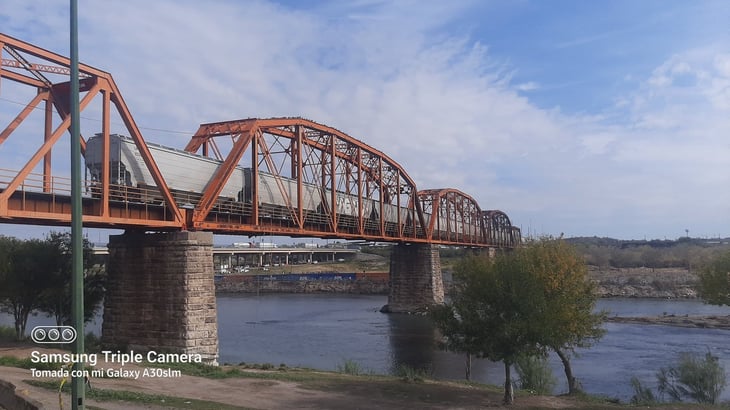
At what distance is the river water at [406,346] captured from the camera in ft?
108

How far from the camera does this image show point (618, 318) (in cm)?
5906

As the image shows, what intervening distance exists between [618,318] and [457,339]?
44472mm

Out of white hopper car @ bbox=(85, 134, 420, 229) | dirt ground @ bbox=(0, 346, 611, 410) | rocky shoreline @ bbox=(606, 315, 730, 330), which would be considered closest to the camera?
dirt ground @ bbox=(0, 346, 611, 410)

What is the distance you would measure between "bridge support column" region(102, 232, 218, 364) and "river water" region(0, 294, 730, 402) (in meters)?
6.98

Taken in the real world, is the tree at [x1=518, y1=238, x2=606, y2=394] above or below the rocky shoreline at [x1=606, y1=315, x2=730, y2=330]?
above

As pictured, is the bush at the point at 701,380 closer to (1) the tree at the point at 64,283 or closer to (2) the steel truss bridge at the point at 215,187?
(2) the steel truss bridge at the point at 215,187

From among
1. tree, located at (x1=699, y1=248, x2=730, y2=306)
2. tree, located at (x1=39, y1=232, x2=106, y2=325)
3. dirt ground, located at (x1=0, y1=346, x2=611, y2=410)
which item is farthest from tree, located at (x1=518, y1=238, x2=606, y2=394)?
tree, located at (x1=39, y1=232, x2=106, y2=325)

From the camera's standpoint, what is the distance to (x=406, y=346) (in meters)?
44.3

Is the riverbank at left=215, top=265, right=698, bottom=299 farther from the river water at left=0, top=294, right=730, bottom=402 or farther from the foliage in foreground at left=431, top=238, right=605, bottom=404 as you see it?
the foliage in foreground at left=431, top=238, right=605, bottom=404

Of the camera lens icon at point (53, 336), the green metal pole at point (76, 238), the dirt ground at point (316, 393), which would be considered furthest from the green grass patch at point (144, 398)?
the camera lens icon at point (53, 336)

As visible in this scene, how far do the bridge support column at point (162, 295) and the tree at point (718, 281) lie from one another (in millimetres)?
24065

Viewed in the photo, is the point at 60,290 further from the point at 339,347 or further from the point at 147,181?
the point at 339,347

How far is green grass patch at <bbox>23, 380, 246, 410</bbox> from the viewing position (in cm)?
1589

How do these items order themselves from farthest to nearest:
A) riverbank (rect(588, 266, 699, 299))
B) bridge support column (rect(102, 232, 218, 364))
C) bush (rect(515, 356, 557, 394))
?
riverbank (rect(588, 266, 699, 299)) → bridge support column (rect(102, 232, 218, 364)) → bush (rect(515, 356, 557, 394))
